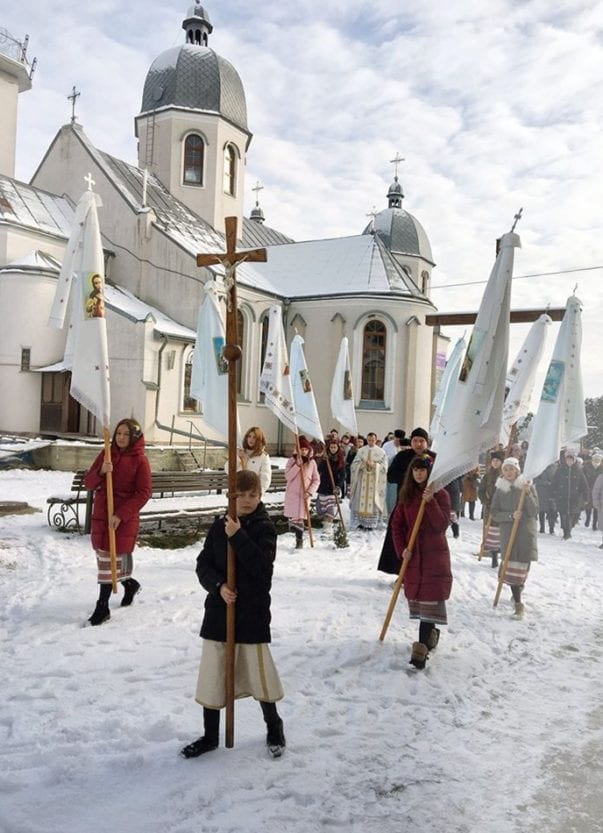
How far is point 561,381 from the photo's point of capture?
8.45m

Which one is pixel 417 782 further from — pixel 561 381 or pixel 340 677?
pixel 561 381

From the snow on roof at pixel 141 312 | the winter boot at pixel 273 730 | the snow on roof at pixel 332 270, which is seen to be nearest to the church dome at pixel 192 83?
the snow on roof at pixel 332 270

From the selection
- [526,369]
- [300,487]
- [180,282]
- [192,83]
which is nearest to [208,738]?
[300,487]

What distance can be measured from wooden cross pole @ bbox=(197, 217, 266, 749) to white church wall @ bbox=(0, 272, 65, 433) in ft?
56.0

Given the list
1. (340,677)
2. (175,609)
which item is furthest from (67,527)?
(340,677)

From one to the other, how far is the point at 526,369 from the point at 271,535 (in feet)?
23.4

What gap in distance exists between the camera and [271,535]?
3891mm

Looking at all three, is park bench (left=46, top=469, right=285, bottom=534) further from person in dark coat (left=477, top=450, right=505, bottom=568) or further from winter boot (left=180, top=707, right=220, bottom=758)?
winter boot (left=180, top=707, right=220, bottom=758)

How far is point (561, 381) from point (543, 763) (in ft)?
18.1

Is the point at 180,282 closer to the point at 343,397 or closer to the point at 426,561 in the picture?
the point at 343,397

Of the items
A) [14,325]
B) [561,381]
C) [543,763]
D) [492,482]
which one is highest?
[14,325]

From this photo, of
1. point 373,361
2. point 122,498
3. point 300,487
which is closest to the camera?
point 122,498

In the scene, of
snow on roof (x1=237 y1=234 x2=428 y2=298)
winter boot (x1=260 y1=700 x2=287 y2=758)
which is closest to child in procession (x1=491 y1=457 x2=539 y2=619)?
winter boot (x1=260 y1=700 x2=287 y2=758)

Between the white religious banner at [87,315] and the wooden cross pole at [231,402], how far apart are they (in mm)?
2648
